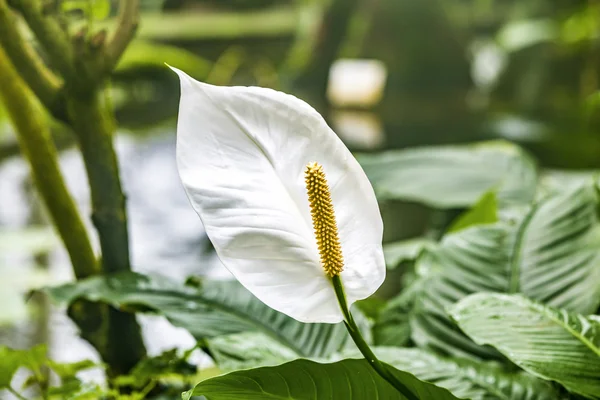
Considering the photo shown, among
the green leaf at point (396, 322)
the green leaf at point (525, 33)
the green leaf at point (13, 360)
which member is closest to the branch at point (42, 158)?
the green leaf at point (13, 360)

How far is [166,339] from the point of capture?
0.85 meters

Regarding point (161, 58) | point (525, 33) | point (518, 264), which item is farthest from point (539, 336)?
point (525, 33)

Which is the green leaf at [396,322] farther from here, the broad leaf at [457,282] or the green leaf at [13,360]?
the green leaf at [13,360]

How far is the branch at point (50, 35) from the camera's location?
0.56 meters

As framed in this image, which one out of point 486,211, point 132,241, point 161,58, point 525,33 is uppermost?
point 525,33

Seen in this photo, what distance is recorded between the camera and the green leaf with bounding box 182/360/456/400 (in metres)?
0.36

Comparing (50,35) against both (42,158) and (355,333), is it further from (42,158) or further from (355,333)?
(355,333)

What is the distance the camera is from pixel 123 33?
0.58m

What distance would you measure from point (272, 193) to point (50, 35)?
1.09 feet

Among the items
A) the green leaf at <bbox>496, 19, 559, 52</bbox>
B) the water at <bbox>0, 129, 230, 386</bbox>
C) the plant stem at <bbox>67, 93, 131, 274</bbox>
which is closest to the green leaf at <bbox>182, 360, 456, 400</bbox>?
the plant stem at <bbox>67, 93, 131, 274</bbox>

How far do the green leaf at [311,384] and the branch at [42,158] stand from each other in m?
0.33

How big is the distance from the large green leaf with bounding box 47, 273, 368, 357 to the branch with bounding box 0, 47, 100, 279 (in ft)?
0.23

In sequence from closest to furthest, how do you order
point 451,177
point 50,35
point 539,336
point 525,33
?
point 539,336
point 50,35
point 451,177
point 525,33

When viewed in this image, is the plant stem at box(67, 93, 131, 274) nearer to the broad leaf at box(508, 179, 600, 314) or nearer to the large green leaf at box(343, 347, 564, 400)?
the large green leaf at box(343, 347, 564, 400)
